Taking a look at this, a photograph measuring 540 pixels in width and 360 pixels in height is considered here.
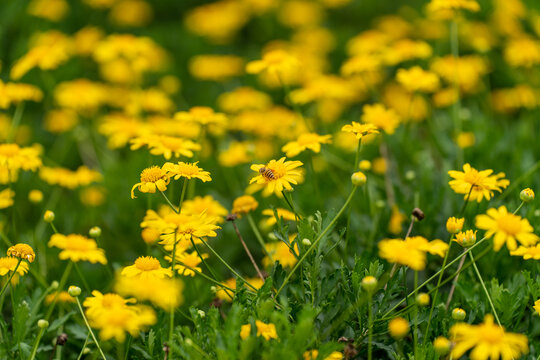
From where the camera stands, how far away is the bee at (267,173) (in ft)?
5.65

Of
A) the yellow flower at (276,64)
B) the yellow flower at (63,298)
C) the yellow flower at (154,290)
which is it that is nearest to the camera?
the yellow flower at (154,290)

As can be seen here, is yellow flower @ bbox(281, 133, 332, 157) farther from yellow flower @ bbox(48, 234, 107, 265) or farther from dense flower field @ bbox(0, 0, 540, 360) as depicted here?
yellow flower @ bbox(48, 234, 107, 265)

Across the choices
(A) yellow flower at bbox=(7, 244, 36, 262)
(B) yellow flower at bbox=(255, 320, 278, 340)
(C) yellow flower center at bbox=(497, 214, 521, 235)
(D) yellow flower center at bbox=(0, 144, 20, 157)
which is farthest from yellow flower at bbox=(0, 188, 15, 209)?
(C) yellow flower center at bbox=(497, 214, 521, 235)

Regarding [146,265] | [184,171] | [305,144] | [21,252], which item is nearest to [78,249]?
[21,252]

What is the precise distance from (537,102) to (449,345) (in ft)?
7.72

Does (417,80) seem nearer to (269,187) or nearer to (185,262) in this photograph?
(269,187)

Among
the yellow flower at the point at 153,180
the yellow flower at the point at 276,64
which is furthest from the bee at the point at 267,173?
the yellow flower at the point at 276,64

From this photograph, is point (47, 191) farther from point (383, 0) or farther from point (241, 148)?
point (383, 0)

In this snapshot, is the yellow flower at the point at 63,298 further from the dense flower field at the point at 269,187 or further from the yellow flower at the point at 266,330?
the yellow flower at the point at 266,330

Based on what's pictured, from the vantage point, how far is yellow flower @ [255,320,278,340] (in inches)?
59.8

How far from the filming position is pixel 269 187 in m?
1.71

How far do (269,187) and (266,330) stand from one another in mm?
400

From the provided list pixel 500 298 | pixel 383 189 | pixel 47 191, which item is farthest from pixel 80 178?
pixel 500 298

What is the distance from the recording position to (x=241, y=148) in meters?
2.71
